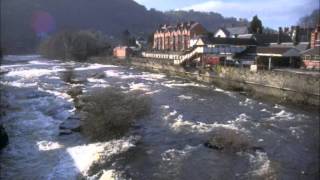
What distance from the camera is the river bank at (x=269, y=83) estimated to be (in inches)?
1170

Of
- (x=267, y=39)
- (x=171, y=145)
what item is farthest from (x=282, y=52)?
(x=171, y=145)

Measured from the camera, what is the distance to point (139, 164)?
1594 centimetres

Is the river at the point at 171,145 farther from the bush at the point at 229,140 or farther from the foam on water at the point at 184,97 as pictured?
the foam on water at the point at 184,97

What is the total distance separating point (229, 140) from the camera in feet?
62.4

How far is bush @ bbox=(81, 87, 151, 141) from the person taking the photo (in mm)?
20052

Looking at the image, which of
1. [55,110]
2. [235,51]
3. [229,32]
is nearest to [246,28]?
[229,32]

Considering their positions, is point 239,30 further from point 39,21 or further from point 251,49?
point 39,21

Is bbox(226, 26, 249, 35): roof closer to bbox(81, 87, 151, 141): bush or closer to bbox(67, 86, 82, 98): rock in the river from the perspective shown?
bbox(67, 86, 82, 98): rock in the river

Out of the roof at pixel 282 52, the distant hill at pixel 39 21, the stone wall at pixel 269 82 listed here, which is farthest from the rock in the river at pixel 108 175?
the distant hill at pixel 39 21

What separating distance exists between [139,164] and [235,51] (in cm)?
4288

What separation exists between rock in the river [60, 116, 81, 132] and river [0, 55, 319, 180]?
1.55ft

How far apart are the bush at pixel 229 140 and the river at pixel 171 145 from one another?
461 mm

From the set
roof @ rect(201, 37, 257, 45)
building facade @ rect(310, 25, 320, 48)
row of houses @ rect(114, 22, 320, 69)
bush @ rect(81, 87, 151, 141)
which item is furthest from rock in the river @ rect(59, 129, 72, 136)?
roof @ rect(201, 37, 257, 45)

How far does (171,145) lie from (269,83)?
1911cm
